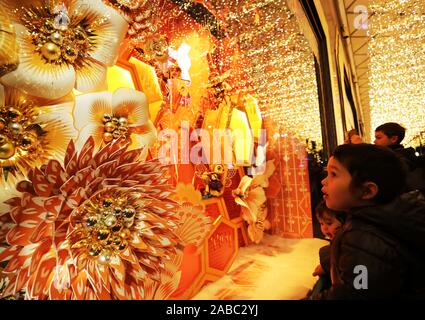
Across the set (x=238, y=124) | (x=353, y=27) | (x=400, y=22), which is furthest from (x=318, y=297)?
(x=353, y=27)

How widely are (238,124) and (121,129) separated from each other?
0.44 m

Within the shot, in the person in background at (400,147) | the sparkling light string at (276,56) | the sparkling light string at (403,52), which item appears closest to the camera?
the sparkling light string at (276,56)

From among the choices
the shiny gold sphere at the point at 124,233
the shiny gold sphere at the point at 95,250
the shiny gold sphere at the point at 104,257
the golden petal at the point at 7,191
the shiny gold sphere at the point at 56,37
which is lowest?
the shiny gold sphere at the point at 104,257

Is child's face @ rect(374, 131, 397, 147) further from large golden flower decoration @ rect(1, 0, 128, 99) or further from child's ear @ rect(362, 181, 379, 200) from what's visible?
large golden flower decoration @ rect(1, 0, 128, 99)

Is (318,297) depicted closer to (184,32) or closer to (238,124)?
(238,124)

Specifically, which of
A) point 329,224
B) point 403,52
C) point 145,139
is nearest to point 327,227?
point 329,224

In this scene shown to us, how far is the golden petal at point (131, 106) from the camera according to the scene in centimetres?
45

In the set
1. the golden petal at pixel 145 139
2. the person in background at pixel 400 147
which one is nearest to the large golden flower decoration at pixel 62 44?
the golden petal at pixel 145 139

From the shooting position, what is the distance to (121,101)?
1.48 feet

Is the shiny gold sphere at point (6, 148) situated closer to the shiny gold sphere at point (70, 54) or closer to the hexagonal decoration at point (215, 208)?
the shiny gold sphere at point (70, 54)

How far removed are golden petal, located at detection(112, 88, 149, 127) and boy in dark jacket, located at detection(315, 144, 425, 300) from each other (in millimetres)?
453

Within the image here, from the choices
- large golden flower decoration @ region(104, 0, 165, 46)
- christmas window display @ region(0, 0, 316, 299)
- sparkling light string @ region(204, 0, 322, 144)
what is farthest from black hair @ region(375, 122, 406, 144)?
large golden flower decoration @ region(104, 0, 165, 46)

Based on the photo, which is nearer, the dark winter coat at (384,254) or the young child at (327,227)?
the dark winter coat at (384,254)

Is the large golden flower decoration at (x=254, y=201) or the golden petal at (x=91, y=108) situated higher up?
the golden petal at (x=91, y=108)
